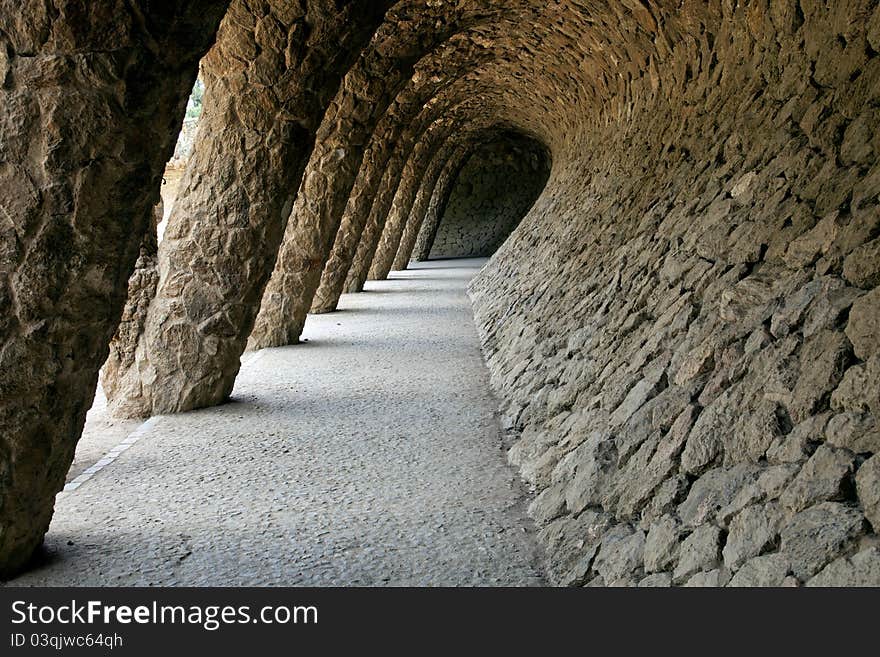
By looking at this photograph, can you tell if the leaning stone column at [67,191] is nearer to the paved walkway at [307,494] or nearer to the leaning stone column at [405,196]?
the paved walkway at [307,494]

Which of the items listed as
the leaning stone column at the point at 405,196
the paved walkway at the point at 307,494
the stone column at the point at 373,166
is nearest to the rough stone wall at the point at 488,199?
the leaning stone column at the point at 405,196

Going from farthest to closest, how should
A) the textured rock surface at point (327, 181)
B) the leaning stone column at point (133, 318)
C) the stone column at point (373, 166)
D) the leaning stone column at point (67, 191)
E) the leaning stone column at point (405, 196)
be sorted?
the leaning stone column at point (405, 196), the stone column at point (373, 166), the textured rock surface at point (327, 181), the leaning stone column at point (133, 318), the leaning stone column at point (67, 191)

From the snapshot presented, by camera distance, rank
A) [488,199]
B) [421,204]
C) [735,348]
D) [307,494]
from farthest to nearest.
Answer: [488,199] → [421,204] → [307,494] → [735,348]

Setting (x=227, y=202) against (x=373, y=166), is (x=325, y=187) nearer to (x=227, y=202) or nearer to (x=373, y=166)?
(x=373, y=166)

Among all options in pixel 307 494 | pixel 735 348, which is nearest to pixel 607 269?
pixel 307 494

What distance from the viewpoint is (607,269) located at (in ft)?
23.5

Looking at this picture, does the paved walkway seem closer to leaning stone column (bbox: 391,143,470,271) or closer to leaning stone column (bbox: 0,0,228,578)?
leaning stone column (bbox: 0,0,228,578)

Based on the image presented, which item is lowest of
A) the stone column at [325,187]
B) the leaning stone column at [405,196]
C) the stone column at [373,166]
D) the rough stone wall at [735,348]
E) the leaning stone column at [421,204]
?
the rough stone wall at [735,348]

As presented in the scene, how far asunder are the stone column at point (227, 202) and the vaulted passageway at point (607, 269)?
0.05ft

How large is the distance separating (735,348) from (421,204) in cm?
2066

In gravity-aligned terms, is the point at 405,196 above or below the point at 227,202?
above

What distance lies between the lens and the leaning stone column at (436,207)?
28.6 m

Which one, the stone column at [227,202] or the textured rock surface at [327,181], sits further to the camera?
the textured rock surface at [327,181]

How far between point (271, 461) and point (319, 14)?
312cm
